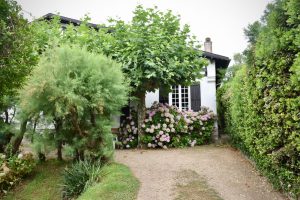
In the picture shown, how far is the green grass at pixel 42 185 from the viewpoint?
26.8 ft

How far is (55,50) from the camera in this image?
27.2ft

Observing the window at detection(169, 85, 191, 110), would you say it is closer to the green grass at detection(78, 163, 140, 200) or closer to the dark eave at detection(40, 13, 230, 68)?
the dark eave at detection(40, 13, 230, 68)

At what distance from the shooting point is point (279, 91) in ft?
18.4

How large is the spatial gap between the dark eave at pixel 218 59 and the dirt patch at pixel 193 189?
11117 millimetres

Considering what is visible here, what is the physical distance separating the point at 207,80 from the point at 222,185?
1105 cm

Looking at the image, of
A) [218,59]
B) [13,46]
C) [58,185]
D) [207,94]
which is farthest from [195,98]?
[13,46]

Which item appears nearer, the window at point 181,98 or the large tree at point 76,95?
the large tree at point 76,95

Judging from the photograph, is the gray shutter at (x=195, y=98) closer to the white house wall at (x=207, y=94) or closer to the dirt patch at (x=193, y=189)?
the white house wall at (x=207, y=94)

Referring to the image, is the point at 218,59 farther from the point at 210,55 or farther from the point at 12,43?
the point at 12,43

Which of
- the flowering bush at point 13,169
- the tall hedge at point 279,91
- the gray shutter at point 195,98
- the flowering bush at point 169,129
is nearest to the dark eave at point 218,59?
the gray shutter at point 195,98

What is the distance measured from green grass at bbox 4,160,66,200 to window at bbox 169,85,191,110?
9.33 meters

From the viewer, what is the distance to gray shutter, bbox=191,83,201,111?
57.1ft

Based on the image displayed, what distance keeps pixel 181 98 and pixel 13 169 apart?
1101 centimetres

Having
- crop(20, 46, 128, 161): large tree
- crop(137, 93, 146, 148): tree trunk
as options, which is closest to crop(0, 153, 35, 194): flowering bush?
crop(20, 46, 128, 161): large tree
